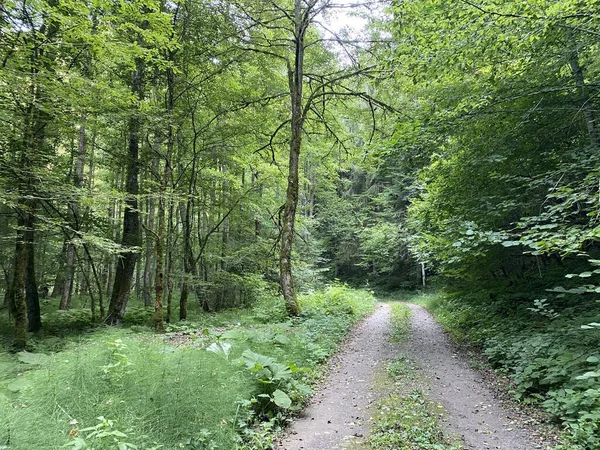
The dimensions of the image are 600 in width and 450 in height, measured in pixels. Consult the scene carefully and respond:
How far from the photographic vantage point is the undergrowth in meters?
3.85

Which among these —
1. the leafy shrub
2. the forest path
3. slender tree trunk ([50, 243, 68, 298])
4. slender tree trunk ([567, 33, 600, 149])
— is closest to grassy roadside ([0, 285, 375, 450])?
the forest path

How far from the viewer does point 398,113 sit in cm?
981

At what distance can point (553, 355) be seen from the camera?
5.28 metres

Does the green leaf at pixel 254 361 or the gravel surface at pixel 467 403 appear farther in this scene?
the green leaf at pixel 254 361

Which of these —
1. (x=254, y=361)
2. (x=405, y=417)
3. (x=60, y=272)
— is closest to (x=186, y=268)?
(x=60, y=272)

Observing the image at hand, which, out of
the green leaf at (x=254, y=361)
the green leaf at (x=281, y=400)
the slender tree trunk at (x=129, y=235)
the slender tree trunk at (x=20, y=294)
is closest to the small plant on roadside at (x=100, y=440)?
the green leaf at (x=281, y=400)

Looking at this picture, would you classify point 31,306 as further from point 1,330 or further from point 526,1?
point 526,1

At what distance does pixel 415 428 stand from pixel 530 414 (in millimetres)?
1757

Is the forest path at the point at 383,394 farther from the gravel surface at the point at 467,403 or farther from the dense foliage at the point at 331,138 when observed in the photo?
the dense foliage at the point at 331,138

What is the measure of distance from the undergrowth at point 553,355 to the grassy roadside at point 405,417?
1.29 metres

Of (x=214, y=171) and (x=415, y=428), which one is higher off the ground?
(x=214, y=171)

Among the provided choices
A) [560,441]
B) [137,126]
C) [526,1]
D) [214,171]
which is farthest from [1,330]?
[526,1]

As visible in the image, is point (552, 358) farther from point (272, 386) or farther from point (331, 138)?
point (331, 138)

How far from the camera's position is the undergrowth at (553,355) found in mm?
3846
